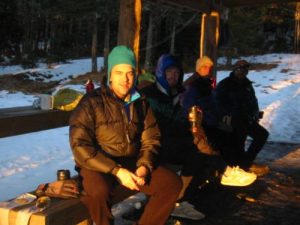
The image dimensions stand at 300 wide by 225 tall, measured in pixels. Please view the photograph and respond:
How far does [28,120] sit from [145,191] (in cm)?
242

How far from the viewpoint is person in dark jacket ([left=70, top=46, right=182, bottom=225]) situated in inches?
136

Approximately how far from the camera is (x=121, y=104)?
3.67 metres

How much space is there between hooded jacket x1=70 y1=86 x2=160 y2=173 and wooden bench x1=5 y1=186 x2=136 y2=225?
30cm

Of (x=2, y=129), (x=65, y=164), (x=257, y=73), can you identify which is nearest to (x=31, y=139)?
(x=65, y=164)

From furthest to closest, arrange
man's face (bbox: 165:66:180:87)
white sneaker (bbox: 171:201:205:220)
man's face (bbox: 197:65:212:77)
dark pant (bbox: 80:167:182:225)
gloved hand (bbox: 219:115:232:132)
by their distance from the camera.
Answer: gloved hand (bbox: 219:115:232:132) < man's face (bbox: 197:65:212:77) < man's face (bbox: 165:66:180:87) < white sneaker (bbox: 171:201:205:220) < dark pant (bbox: 80:167:182:225)

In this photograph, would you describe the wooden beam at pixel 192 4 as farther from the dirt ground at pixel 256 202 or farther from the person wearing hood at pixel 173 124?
the dirt ground at pixel 256 202

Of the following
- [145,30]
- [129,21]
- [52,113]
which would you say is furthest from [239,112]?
[145,30]

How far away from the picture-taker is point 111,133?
144 inches

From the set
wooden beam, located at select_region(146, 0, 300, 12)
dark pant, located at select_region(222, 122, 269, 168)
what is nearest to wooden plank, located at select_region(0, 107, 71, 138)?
dark pant, located at select_region(222, 122, 269, 168)

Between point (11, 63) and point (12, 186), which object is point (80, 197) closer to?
point (12, 186)

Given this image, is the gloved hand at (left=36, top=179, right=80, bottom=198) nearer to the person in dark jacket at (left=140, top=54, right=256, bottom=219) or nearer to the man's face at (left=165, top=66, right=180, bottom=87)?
the person in dark jacket at (left=140, top=54, right=256, bottom=219)

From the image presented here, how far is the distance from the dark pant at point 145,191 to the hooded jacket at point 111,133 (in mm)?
83

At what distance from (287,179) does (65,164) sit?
3253 millimetres

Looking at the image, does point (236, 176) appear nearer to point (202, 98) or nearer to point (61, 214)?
point (202, 98)
